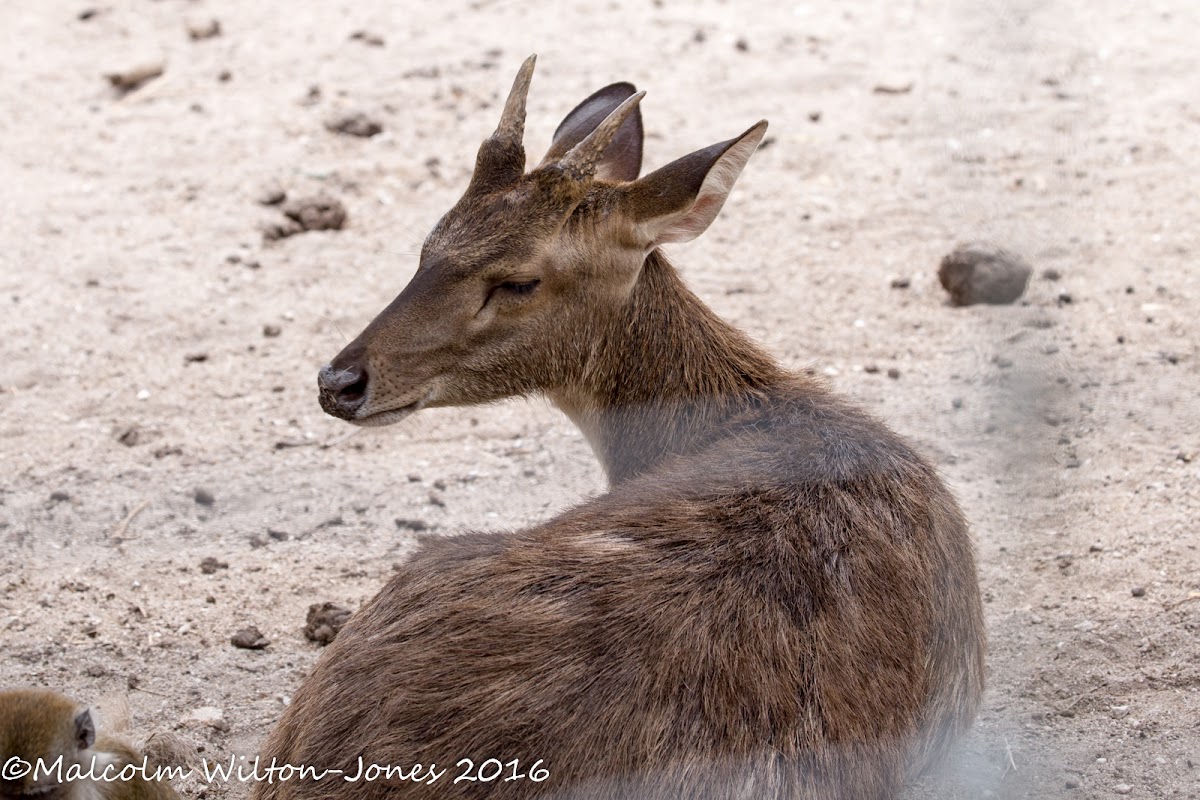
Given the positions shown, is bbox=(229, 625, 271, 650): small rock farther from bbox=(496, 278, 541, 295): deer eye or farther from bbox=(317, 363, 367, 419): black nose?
bbox=(496, 278, 541, 295): deer eye

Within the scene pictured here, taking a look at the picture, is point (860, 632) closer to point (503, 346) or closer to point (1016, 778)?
point (1016, 778)

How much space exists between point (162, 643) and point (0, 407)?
1744mm

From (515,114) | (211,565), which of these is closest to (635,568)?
(515,114)

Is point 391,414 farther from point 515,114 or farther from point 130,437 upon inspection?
point 130,437

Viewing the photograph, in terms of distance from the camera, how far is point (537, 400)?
5512 millimetres

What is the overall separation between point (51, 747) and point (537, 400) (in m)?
2.96

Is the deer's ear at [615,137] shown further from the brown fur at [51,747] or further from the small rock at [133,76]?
the small rock at [133,76]

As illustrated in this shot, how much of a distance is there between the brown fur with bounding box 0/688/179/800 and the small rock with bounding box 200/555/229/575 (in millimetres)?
1501

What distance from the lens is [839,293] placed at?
20.0 feet

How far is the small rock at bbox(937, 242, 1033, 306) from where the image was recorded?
574 centimetres

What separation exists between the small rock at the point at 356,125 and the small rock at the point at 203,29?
160 cm

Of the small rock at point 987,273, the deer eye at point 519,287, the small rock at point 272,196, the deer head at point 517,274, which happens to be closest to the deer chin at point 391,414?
the deer head at point 517,274

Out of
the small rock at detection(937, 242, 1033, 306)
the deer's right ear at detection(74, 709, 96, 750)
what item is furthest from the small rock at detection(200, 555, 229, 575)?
the small rock at detection(937, 242, 1033, 306)

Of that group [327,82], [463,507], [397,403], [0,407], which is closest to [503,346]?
[397,403]
